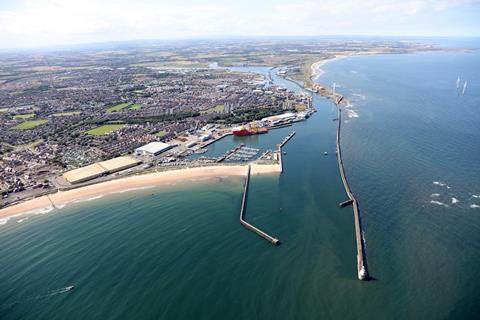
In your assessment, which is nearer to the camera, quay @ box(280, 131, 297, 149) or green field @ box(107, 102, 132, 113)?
quay @ box(280, 131, 297, 149)

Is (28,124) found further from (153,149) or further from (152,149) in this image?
(153,149)

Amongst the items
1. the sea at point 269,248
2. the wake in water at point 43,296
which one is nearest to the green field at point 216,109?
the sea at point 269,248

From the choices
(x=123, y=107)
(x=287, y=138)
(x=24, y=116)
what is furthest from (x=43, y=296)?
(x=24, y=116)

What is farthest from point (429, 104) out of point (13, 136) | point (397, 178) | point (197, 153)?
point (13, 136)

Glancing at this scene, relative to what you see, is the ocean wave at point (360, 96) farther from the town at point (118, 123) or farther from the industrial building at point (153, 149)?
the industrial building at point (153, 149)

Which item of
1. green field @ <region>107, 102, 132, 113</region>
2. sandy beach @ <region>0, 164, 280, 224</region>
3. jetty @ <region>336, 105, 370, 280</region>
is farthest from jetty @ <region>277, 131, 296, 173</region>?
green field @ <region>107, 102, 132, 113</region>

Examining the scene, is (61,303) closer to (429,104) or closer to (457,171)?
(457,171)

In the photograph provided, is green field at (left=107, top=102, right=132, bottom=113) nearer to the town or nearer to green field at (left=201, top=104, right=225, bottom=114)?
the town
